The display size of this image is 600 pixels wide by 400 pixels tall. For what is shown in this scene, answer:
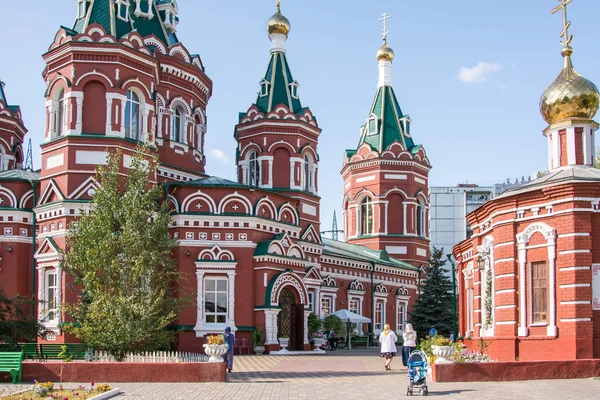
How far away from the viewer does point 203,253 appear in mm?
29250

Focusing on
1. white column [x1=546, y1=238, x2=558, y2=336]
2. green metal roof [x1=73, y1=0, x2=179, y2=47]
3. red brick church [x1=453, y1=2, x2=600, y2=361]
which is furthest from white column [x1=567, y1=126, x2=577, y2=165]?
green metal roof [x1=73, y1=0, x2=179, y2=47]

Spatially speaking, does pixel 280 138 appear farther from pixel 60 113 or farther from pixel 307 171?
pixel 60 113

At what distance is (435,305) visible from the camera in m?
39.7

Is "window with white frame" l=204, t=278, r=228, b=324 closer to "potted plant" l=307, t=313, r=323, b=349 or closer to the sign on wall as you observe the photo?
"potted plant" l=307, t=313, r=323, b=349

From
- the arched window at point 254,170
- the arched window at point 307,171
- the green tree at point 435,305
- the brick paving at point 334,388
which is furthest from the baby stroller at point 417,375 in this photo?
the green tree at point 435,305

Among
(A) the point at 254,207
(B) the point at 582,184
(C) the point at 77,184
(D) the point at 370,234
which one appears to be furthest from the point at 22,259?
(D) the point at 370,234

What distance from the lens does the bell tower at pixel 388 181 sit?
48.5 m

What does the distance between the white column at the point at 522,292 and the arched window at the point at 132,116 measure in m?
15.0

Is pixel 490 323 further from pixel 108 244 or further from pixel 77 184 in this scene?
pixel 77 184

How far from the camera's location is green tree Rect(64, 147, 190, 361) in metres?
20.2

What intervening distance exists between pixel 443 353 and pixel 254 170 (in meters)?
21.3

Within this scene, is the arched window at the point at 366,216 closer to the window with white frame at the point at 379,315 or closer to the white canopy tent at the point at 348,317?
the window with white frame at the point at 379,315

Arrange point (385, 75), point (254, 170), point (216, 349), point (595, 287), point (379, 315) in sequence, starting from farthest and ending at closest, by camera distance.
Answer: point (385, 75), point (379, 315), point (254, 170), point (595, 287), point (216, 349)

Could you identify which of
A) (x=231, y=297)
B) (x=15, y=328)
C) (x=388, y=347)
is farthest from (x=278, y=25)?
(x=15, y=328)
